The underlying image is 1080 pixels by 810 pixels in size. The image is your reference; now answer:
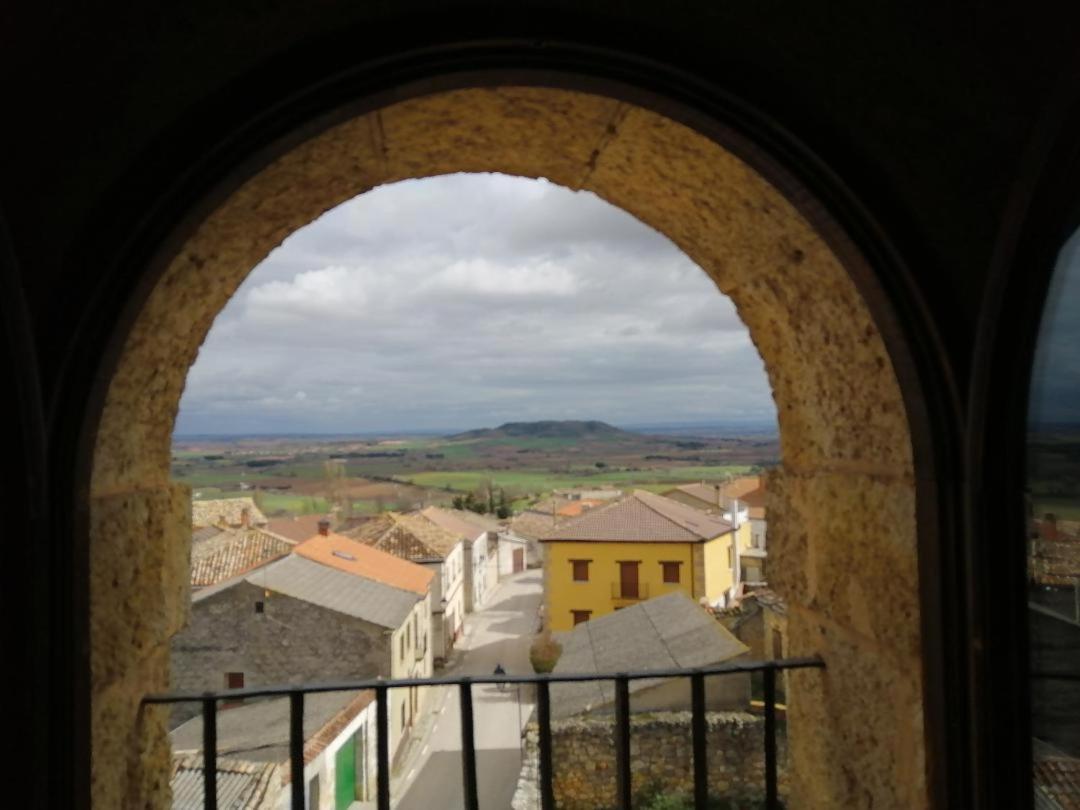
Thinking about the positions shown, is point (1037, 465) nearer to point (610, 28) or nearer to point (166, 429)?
point (610, 28)

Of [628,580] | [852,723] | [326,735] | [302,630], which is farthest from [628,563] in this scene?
[302,630]

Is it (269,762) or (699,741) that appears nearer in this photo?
(699,741)

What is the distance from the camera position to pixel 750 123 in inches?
55.6

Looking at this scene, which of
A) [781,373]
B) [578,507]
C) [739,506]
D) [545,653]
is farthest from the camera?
[578,507]

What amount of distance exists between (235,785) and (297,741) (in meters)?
1.88

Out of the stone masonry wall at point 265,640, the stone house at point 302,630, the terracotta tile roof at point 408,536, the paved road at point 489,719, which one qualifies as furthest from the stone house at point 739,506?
the terracotta tile roof at point 408,536

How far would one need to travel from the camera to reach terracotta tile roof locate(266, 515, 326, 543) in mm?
10727

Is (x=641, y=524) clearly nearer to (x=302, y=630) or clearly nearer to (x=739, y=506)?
(x=739, y=506)

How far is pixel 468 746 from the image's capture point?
1798mm

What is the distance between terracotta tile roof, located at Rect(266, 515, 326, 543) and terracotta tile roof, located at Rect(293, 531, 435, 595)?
1.51 feet

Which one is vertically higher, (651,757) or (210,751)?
(210,751)

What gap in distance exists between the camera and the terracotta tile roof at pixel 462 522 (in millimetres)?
9217

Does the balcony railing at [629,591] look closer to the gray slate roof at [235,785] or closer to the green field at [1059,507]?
the gray slate roof at [235,785]

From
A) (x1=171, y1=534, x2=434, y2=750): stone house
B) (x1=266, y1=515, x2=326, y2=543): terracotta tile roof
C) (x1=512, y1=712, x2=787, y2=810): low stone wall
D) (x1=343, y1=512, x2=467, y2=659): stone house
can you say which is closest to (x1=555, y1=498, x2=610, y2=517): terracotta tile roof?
(x1=512, y1=712, x2=787, y2=810): low stone wall
